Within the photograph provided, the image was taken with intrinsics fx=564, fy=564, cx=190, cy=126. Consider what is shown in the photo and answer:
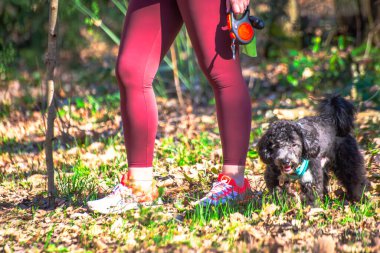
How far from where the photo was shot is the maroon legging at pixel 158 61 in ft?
11.3

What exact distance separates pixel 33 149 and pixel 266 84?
4.23 meters

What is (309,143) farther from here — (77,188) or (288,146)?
(77,188)

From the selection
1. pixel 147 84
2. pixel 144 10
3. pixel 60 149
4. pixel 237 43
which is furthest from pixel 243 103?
pixel 60 149

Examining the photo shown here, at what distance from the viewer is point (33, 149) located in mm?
6242

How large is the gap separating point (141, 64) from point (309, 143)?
1.27 meters

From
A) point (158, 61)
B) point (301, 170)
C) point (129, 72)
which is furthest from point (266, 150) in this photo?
point (129, 72)

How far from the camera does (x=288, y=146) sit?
12.7 feet

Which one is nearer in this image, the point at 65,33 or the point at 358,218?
the point at 358,218

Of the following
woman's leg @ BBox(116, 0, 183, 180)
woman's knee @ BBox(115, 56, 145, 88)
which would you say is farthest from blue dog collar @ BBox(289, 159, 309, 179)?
woman's knee @ BBox(115, 56, 145, 88)

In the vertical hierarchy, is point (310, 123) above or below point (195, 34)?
below

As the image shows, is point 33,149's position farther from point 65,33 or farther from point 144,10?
point 65,33

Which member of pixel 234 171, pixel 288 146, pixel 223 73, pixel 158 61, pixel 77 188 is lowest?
pixel 77 188

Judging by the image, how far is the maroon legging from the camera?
11.3 feet

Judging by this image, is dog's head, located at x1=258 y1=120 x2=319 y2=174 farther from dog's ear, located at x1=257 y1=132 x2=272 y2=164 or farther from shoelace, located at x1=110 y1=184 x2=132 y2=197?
shoelace, located at x1=110 y1=184 x2=132 y2=197
